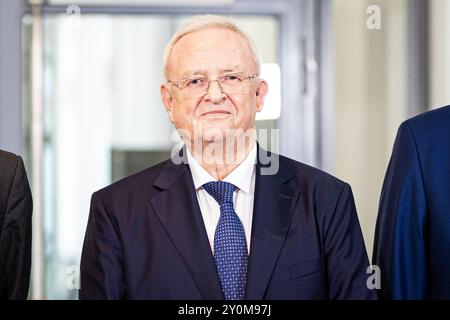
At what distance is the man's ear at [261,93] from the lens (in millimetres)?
1707

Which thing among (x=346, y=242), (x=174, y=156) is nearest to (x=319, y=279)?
(x=346, y=242)

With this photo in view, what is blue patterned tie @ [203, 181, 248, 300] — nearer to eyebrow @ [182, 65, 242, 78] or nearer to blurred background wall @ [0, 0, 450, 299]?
eyebrow @ [182, 65, 242, 78]

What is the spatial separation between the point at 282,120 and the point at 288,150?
0.32 feet

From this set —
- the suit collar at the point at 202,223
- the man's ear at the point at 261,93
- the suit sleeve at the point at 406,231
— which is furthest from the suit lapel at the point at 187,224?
the suit sleeve at the point at 406,231

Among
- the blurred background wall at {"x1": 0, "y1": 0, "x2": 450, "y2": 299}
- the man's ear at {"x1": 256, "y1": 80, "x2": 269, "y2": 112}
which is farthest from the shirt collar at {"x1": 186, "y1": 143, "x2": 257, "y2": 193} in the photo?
the blurred background wall at {"x1": 0, "y1": 0, "x2": 450, "y2": 299}

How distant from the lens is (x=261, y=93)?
172cm

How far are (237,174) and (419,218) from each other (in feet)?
1.26

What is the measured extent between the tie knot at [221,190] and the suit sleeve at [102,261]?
208 millimetres

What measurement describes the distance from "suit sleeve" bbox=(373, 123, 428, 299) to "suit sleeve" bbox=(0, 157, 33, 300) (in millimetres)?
757

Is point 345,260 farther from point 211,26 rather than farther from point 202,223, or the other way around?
point 211,26

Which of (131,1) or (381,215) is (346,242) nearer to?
Result: (381,215)

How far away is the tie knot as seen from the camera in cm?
162

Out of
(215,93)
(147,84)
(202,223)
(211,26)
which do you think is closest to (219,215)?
(202,223)

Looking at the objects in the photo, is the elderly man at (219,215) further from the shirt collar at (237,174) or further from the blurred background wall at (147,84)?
the blurred background wall at (147,84)
